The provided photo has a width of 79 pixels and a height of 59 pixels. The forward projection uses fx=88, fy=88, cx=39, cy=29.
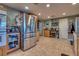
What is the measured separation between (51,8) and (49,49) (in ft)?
2.66

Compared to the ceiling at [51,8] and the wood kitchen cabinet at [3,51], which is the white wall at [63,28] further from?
the wood kitchen cabinet at [3,51]

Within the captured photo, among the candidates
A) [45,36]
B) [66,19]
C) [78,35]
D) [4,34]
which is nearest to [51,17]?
[66,19]

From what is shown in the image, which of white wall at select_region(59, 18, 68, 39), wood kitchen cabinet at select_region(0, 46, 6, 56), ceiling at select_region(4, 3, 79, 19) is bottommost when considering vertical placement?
wood kitchen cabinet at select_region(0, 46, 6, 56)

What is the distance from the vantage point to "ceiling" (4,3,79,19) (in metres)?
1.66

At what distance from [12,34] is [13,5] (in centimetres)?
56

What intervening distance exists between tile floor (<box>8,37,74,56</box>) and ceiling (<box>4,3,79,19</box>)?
531mm

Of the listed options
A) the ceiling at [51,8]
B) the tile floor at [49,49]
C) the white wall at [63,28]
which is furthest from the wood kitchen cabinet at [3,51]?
the white wall at [63,28]

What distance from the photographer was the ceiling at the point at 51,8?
1664mm

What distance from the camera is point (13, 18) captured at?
1.64 m

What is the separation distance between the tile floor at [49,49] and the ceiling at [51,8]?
20.9 inches

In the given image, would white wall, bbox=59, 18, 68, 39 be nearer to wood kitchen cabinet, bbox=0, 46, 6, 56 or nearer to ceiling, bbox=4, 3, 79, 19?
ceiling, bbox=4, 3, 79, 19

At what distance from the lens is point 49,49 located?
1.75 metres

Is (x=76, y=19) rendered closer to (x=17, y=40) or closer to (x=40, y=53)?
(x=40, y=53)

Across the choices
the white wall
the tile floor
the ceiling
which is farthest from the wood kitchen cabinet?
the white wall
